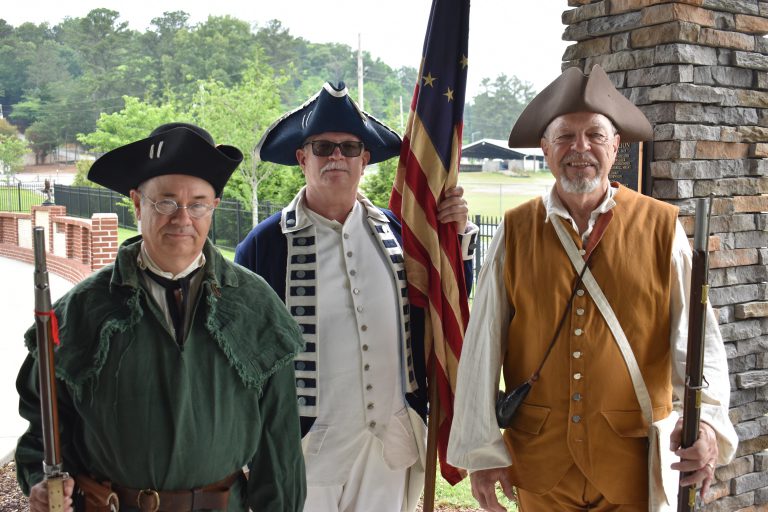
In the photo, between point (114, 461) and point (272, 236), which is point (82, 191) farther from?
point (114, 461)

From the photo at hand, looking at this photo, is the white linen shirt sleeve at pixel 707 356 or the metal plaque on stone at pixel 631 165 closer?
the white linen shirt sleeve at pixel 707 356

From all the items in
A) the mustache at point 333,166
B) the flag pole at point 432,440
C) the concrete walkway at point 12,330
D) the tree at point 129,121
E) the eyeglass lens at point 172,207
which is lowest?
the concrete walkway at point 12,330

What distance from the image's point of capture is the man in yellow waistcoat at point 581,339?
2244 mm

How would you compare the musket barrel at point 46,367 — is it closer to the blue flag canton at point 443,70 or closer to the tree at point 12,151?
the blue flag canton at point 443,70

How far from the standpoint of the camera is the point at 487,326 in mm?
2365

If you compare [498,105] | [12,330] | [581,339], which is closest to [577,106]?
[581,339]

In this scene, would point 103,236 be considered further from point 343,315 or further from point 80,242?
point 343,315

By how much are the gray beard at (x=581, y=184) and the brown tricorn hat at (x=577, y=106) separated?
0.64 feet

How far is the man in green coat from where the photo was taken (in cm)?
182

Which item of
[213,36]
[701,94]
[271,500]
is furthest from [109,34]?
[271,500]

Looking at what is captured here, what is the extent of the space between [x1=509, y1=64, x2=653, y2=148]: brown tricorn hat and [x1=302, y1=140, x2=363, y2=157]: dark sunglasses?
0.50 metres

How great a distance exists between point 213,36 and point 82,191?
12.5 ft

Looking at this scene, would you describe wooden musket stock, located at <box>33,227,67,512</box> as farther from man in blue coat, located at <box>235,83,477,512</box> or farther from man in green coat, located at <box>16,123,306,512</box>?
man in blue coat, located at <box>235,83,477,512</box>

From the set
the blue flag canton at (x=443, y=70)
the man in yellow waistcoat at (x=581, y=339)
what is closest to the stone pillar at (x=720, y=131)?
the blue flag canton at (x=443, y=70)
